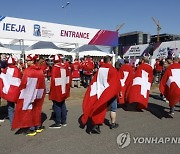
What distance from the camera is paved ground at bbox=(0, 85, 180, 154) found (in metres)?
5.34

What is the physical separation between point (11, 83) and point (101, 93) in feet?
7.02

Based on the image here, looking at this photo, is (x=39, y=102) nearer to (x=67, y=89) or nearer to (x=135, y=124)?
(x=67, y=89)

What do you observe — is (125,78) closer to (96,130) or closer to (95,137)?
(96,130)

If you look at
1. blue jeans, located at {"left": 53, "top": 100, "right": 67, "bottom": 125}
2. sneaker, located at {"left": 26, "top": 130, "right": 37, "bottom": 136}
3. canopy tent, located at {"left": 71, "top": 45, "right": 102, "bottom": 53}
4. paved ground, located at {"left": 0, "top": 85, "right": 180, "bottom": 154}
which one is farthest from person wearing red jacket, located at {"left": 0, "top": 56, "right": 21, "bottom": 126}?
canopy tent, located at {"left": 71, "top": 45, "right": 102, "bottom": 53}

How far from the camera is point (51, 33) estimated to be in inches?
779

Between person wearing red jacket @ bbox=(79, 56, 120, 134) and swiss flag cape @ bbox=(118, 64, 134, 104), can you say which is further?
swiss flag cape @ bbox=(118, 64, 134, 104)

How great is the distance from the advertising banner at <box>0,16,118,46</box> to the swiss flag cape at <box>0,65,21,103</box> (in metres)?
10.7

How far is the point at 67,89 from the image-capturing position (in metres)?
7.08

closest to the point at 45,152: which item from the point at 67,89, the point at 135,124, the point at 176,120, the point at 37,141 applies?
the point at 37,141

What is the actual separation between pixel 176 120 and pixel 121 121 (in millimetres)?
1423

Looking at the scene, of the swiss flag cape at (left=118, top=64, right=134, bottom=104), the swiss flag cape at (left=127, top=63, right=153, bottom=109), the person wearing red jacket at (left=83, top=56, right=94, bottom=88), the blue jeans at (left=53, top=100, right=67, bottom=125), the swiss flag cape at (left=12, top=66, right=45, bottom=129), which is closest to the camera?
the swiss flag cape at (left=12, top=66, right=45, bottom=129)

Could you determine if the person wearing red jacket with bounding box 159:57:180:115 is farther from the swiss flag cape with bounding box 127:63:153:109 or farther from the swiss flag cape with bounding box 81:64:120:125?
the swiss flag cape with bounding box 81:64:120:125

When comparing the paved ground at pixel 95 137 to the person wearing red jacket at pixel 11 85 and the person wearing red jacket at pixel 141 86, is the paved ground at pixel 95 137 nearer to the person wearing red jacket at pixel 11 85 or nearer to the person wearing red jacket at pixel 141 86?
the person wearing red jacket at pixel 141 86

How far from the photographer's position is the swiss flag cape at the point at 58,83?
22.4 ft
